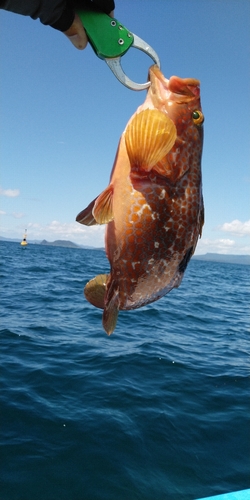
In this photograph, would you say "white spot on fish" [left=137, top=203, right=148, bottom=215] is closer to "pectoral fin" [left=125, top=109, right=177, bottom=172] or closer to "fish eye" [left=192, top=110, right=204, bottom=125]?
"pectoral fin" [left=125, top=109, right=177, bottom=172]

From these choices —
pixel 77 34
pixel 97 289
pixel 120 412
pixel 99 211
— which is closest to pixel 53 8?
pixel 77 34

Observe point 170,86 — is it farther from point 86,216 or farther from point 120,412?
point 120,412

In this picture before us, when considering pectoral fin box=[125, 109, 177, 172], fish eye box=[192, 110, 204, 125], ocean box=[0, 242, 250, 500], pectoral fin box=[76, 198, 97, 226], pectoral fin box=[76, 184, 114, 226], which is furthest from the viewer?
ocean box=[0, 242, 250, 500]

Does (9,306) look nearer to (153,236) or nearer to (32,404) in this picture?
(32,404)

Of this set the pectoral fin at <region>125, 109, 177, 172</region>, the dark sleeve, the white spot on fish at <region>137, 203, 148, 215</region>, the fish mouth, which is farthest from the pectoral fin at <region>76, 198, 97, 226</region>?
the dark sleeve

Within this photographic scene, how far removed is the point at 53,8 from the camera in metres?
1.57

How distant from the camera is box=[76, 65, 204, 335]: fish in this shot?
6.19 ft

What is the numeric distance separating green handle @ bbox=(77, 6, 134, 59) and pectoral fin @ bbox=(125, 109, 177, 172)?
36cm

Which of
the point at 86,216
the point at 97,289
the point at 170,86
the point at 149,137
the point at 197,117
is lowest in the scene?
the point at 97,289

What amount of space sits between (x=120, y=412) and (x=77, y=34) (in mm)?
6703

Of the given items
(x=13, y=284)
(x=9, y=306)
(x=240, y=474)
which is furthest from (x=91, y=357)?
(x=13, y=284)

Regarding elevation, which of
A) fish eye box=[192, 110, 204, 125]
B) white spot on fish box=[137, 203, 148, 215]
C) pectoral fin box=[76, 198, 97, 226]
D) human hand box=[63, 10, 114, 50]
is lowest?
pectoral fin box=[76, 198, 97, 226]

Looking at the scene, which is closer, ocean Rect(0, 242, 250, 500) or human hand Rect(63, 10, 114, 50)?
human hand Rect(63, 10, 114, 50)

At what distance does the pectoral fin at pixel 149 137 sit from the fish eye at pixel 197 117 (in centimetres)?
41
